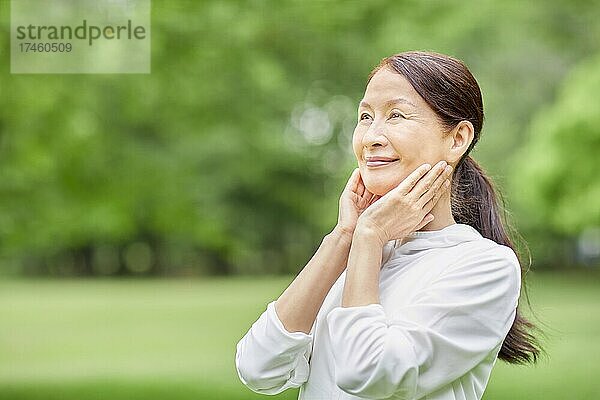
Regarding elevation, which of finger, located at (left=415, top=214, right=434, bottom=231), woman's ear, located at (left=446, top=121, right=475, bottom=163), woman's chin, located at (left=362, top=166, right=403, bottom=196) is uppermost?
woman's ear, located at (left=446, top=121, right=475, bottom=163)

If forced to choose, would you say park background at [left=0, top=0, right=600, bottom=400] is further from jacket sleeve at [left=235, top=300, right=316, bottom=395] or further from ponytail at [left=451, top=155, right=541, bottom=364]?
jacket sleeve at [left=235, top=300, right=316, bottom=395]

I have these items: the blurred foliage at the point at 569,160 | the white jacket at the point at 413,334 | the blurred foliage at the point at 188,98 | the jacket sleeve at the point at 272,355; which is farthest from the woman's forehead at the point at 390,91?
the blurred foliage at the point at 569,160

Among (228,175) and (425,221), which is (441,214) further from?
(228,175)

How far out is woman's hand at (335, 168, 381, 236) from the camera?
1473mm

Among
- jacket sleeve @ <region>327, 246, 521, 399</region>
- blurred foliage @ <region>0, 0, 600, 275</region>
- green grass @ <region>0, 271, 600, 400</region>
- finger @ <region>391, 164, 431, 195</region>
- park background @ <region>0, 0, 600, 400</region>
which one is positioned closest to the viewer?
jacket sleeve @ <region>327, 246, 521, 399</region>

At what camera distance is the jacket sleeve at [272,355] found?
1422mm

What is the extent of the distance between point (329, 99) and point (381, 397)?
Result: 46.7 ft

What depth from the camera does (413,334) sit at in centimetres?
130

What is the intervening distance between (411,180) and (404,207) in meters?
0.04

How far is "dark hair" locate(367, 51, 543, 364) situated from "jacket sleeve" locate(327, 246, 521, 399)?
0.72 feet

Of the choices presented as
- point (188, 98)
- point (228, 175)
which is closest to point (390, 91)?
point (188, 98)

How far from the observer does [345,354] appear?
1.30 m

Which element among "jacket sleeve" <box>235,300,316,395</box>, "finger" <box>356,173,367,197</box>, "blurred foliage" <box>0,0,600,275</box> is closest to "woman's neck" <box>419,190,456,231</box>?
"finger" <box>356,173,367,197</box>

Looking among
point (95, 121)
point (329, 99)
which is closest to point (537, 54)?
point (329, 99)
